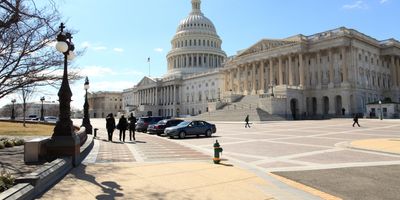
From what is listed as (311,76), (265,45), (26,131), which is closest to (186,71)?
(265,45)

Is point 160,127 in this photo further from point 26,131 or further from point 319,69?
point 319,69

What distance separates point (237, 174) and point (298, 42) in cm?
7188

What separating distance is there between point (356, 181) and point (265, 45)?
264 ft

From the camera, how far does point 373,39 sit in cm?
8100

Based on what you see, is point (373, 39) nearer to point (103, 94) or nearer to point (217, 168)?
point (217, 168)

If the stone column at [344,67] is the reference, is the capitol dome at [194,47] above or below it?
above

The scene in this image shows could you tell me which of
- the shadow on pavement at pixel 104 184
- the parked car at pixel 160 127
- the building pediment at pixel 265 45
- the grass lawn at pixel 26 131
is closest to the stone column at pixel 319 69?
the building pediment at pixel 265 45

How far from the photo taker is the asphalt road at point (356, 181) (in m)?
8.13

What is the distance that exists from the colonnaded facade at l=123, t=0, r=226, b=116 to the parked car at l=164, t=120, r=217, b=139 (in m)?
96.7

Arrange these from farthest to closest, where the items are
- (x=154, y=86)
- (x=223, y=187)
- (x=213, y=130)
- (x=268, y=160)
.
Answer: (x=154, y=86) → (x=213, y=130) → (x=268, y=160) → (x=223, y=187)

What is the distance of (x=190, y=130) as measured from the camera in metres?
28.6

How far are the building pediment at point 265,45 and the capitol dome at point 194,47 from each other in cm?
4956

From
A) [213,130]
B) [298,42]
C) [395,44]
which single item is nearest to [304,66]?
[298,42]

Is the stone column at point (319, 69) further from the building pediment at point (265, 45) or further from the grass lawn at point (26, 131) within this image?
the grass lawn at point (26, 131)
